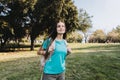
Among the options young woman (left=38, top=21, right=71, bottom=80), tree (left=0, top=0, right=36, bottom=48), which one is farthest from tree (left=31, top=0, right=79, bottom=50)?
young woman (left=38, top=21, right=71, bottom=80)

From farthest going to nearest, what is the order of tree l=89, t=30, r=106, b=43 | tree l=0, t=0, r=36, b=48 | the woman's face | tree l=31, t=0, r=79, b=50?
tree l=89, t=30, r=106, b=43
tree l=31, t=0, r=79, b=50
tree l=0, t=0, r=36, b=48
the woman's face

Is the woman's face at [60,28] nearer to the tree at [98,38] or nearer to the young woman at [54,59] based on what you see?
the young woman at [54,59]

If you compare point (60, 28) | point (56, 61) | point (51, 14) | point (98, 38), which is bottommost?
point (56, 61)

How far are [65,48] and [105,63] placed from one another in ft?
32.0

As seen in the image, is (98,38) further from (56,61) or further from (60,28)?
(56,61)

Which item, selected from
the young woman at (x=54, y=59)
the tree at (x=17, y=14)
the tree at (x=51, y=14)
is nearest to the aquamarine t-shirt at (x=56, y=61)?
the young woman at (x=54, y=59)

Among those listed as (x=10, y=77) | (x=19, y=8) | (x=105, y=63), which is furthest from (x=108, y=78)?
(x=19, y=8)

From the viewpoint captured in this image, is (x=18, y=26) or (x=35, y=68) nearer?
(x=35, y=68)

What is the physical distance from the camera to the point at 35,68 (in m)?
13.6

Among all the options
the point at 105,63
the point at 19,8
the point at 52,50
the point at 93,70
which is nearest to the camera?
the point at 52,50

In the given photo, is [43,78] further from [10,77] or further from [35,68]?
[35,68]

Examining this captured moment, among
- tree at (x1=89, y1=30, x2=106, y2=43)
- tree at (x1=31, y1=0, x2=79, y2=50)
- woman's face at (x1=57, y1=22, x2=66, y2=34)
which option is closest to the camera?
woman's face at (x1=57, y1=22, x2=66, y2=34)

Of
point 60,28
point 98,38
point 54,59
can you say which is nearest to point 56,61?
point 54,59

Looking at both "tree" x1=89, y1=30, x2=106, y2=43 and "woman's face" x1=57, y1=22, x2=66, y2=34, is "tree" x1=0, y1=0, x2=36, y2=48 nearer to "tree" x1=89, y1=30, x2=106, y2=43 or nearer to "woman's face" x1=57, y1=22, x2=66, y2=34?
"woman's face" x1=57, y1=22, x2=66, y2=34
